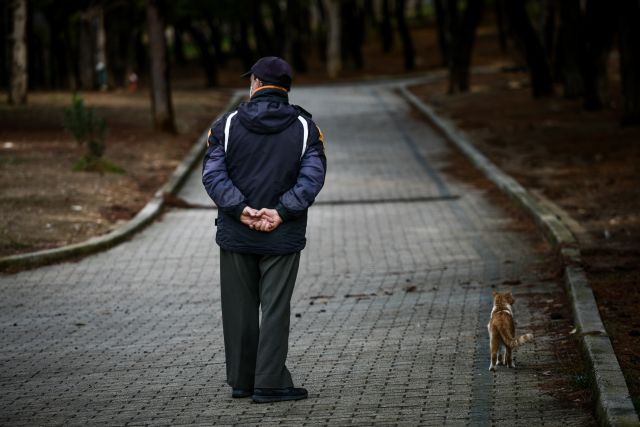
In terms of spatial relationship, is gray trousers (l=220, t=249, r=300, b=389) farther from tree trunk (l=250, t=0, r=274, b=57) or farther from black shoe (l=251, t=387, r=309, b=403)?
tree trunk (l=250, t=0, r=274, b=57)

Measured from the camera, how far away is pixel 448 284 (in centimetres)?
1158

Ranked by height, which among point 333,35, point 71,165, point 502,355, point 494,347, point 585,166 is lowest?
point 333,35

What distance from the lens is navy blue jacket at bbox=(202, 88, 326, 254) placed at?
22.1ft

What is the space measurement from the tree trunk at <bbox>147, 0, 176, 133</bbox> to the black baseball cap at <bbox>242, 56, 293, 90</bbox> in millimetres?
20000

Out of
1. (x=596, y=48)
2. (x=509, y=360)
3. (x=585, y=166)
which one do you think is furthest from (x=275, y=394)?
(x=596, y=48)

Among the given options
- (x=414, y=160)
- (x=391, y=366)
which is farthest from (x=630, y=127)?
(x=391, y=366)

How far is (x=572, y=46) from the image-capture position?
101 ft

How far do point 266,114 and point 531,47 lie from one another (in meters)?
26.7

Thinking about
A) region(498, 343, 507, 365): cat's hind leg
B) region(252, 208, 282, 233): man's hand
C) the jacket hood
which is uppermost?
the jacket hood

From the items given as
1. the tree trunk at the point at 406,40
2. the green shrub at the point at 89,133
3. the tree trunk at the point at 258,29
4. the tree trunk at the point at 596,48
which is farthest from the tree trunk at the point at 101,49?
the green shrub at the point at 89,133

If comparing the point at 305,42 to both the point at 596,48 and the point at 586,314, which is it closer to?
the point at 596,48

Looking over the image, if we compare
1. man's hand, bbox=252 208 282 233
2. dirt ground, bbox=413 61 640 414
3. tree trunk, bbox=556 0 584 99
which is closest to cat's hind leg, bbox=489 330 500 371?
dirt ground, bbox=413 61 640 414

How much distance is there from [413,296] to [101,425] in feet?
16.4

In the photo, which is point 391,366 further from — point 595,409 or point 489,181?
point 489,181
